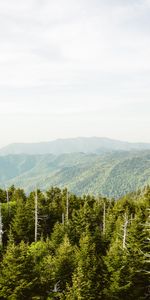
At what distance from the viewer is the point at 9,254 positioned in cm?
3341

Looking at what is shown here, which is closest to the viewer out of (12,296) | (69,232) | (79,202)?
(12,296)

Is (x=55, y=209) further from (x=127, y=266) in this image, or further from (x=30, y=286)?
(x=30, y=286)

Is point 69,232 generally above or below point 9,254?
below

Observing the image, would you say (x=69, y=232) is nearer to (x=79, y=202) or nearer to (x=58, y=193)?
(x=79, y=202)

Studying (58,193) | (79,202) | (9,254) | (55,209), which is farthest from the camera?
(58,193)

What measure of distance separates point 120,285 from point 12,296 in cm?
1264

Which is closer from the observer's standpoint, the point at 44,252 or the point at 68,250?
the point at 68,250

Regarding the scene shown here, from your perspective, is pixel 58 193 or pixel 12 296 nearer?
pixel 12 296

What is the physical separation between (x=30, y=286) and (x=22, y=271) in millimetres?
1630

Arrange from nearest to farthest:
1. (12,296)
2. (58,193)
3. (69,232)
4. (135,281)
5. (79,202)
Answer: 1. (12,296)
2. (135,281)
3. (69,232)
4. (79,202)
5. (58,193)

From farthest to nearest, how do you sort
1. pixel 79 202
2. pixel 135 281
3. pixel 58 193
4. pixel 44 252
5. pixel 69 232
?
pixel 58 193 → pixel 79 202 → pixel 69 232 → pixel 44 252 → pixel 135 281

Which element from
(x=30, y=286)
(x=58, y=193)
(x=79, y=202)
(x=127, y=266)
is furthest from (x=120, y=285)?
(x=58, y=193)

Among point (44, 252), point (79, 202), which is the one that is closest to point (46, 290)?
point (44, 252)

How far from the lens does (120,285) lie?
3709 centimetres
